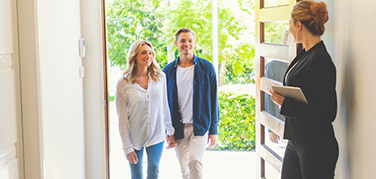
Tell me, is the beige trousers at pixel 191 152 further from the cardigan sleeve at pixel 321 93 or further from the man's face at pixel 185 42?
the cardigan sleeve at pixel 321 93

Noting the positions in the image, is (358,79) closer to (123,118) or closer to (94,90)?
(123,118)

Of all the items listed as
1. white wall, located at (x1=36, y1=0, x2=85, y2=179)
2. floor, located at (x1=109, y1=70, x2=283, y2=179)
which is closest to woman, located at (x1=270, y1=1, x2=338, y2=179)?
white wall, located at (x1=36, y1=0, x2=85, y2=179)

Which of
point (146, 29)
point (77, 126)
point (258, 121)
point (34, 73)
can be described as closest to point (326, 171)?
point (258, 121)

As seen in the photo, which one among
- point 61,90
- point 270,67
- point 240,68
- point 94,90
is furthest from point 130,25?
point 270,67

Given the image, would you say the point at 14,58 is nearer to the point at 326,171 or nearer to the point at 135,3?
the point at 326,171

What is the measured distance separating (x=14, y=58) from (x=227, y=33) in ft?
13.6

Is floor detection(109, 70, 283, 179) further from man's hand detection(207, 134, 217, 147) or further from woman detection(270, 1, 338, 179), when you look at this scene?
woman detection(270, 1, 338, 179)

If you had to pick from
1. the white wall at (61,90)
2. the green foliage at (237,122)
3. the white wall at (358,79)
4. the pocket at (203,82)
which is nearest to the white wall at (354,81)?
the white wall at (358,79)

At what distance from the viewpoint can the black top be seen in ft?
5.80

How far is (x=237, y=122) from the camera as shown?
5645mm

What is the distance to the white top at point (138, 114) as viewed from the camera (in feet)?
8.91

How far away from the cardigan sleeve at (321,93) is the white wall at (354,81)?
0.13 m

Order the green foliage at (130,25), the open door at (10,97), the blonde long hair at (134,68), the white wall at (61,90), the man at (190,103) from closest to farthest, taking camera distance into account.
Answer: the open door at (10,97) < the white wall at (61,90) < the blonde long hair at (134,68) < the man at (190,103) < the green foliage at (130,25)

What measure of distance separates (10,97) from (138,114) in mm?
969
